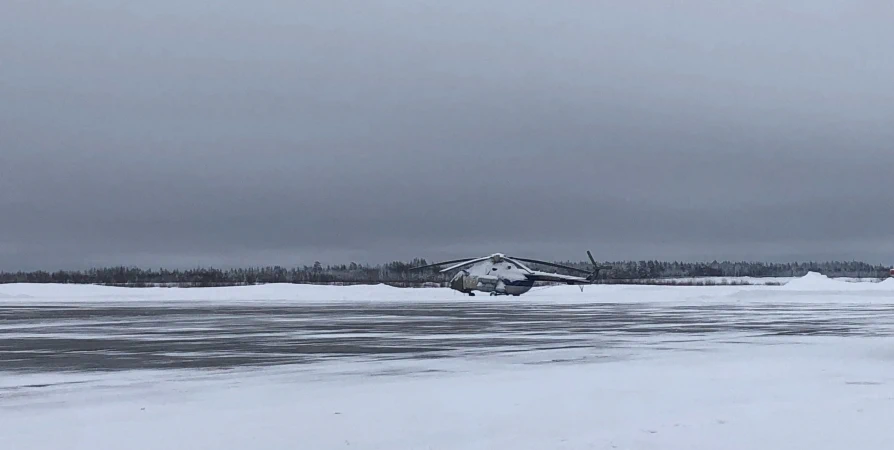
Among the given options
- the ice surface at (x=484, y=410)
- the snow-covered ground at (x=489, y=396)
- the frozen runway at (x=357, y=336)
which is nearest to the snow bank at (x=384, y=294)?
the frozen runway at (x=357, y=336)

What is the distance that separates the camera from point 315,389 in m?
12.1

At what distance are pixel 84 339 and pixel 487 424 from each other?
14859 mm

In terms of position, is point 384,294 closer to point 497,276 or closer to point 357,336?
point 497,276

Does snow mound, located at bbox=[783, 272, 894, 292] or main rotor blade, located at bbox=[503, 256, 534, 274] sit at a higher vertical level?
main rotor blade, located at bbox=[503, 256, 534, 274]

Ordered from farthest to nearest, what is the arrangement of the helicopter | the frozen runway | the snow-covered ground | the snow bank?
the helicopter → the snow bank → the frozen runway → the snow-covered ground

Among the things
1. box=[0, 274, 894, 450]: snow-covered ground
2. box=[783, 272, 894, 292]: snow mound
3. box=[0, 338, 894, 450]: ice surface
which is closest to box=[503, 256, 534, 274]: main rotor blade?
box=[783, 272, 894, 292]: snow mound

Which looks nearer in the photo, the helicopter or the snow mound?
the helicopter

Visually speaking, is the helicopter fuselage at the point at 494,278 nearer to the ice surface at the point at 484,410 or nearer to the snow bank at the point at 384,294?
the snow bank at the point at 384,294

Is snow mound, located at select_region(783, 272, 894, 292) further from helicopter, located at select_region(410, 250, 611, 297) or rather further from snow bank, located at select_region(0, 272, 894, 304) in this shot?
helicopter, located at select_region(410, 250, 611, 297)

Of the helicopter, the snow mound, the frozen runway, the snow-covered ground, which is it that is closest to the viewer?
the snow-covered ground

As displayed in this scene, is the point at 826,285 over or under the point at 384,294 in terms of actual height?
over

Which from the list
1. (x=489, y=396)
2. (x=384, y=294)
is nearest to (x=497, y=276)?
(x=384, y=294)

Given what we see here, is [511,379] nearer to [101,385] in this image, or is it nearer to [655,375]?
[655,375]

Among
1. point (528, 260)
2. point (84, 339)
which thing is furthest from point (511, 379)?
point (528, 260)
